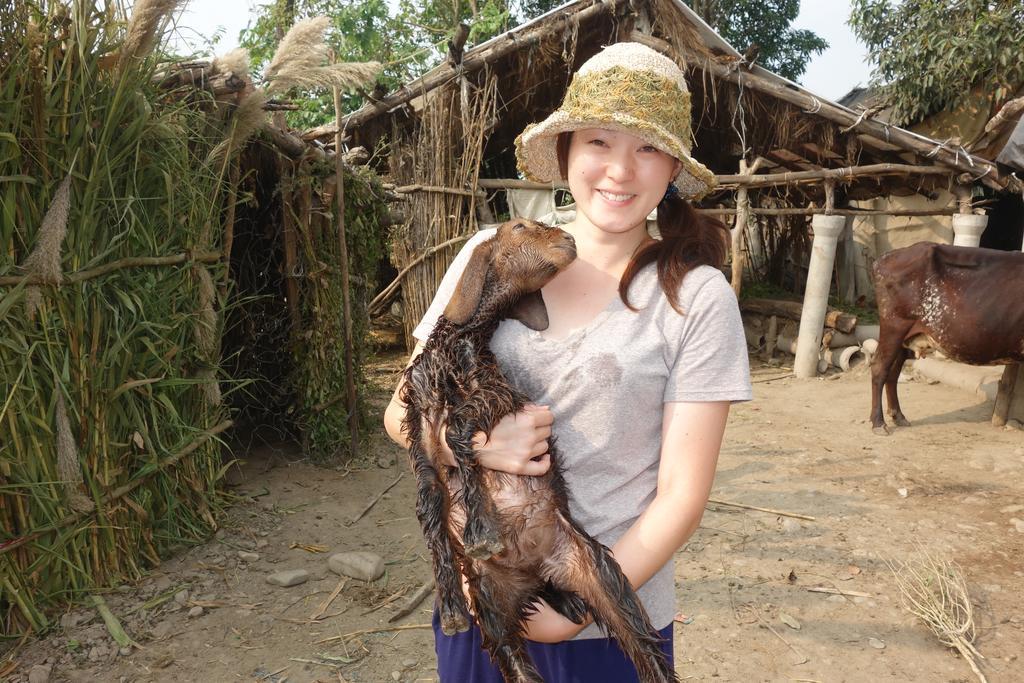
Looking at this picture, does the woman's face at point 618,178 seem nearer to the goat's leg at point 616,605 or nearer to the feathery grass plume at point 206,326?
the goat's leg at point 616,605

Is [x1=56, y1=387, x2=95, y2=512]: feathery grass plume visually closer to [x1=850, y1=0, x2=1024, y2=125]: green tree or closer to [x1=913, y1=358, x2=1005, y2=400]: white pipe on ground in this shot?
[x1=913, y1=358, x2=1005, y2=400]: white pipe on ground

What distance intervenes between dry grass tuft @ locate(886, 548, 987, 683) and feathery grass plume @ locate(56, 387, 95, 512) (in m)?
4.35

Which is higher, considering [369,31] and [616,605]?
[369,31]

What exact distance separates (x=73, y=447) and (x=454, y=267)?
2.72m

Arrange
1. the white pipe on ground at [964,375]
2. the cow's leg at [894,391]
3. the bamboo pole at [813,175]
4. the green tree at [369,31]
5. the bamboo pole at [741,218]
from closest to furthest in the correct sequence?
the cow's leg at [894,391] → the white pipe on ground at [964,375] → the bamboo pole at [813,175] → the bamboo pole at [741,218] → the green tree at [369,31]

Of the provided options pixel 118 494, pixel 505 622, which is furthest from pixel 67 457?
pixel 505 622

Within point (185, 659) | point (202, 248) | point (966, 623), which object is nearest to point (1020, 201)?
point (966, 623)

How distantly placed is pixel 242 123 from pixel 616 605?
403 cm

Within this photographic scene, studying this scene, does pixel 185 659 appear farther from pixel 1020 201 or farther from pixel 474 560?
pixel 1020 201

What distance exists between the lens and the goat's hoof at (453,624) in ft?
5.35

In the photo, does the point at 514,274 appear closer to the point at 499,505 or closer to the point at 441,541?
the point at 499,505

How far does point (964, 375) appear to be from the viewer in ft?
28.4

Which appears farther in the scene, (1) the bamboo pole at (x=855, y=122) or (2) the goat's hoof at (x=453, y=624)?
(1) the bamboo pole at (x=855, y=122)

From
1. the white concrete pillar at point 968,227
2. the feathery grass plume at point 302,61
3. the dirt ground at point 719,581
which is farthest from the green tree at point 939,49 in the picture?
the feathery grass plume at point 302,61
